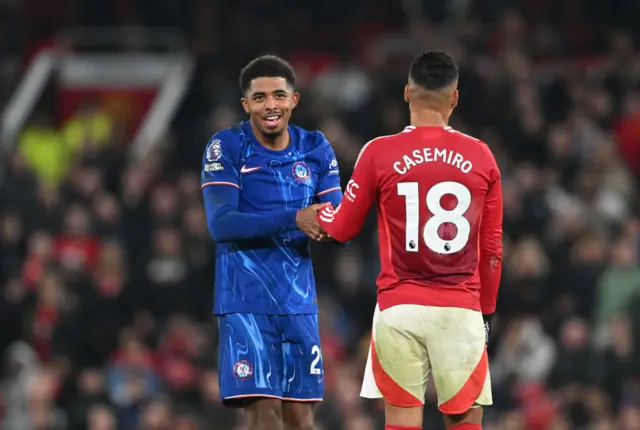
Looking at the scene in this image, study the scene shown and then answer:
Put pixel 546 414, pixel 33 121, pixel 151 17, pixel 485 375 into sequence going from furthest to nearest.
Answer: pixel 151 17 < pixel 33 121 < pixel 546 414 < pixel 485 375

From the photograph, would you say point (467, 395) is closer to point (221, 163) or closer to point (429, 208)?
point (429, 208)

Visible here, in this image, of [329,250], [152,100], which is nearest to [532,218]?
[329,250]

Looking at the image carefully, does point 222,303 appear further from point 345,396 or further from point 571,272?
point 571,272

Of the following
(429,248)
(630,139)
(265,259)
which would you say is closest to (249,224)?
(265,259)

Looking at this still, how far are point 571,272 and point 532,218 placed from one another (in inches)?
35.7

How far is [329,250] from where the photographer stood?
16.3m

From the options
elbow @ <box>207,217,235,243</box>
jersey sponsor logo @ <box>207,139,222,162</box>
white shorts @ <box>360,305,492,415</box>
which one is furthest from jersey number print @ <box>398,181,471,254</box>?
jersey sponsor logo @ <box>207,139,222,162</box>

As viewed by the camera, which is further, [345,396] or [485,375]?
[345,396]

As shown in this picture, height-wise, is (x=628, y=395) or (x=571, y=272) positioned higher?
(x=571, y=272)

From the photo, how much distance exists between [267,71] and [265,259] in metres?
1.00

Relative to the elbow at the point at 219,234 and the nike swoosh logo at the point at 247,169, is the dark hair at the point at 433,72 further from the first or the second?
the elbow at the point at 219,234

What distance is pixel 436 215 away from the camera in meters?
7.46

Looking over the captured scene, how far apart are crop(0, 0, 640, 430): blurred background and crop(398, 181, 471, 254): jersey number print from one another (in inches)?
264

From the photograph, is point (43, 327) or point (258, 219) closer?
point (258, 219)
